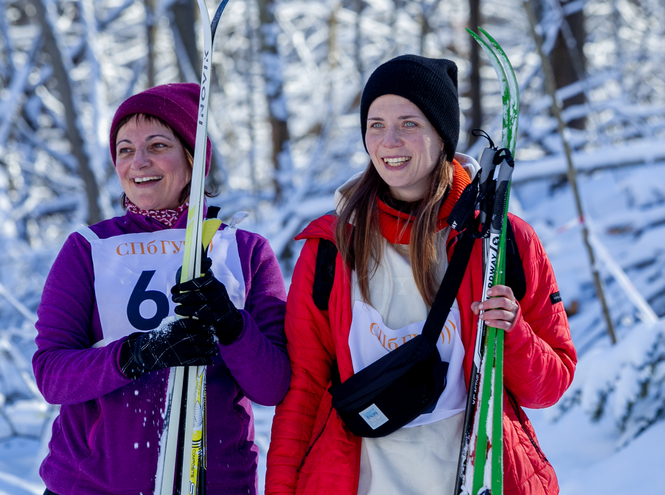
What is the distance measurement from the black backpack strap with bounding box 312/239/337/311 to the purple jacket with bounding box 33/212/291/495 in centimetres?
17

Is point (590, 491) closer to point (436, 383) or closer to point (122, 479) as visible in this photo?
point (436, 383)

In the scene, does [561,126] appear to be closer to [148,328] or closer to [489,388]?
[489,388]

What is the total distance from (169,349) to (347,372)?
0.44 metres

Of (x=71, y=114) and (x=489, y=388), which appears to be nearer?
(x=489, y=388)

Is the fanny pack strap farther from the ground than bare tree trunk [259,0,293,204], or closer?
closer

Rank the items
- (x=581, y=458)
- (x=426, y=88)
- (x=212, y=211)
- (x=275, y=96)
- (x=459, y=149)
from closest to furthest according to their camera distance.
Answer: (x=426, y=88) → (x=212, y=211) → (x=581, y=458) → (x=459, y=149) → (x=275, y=96)

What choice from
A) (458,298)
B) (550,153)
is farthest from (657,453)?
(550,153)

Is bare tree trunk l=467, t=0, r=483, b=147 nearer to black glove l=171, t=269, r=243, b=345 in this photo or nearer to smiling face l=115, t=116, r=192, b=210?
smiling face l=115, t=116, r=192, b=210

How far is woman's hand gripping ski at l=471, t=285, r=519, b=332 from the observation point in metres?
1.44

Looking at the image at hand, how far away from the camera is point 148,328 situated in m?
1.65

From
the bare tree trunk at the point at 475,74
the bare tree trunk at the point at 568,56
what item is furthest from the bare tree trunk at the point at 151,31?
the bare tree trunk at the point at 568,56

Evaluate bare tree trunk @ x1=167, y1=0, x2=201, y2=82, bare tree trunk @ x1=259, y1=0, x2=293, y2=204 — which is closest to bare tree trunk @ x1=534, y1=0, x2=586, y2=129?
bare tree trunk @ x1=259, y1=0, x2=293, y2=204

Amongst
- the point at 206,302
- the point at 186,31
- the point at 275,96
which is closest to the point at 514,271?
the point at 206,302

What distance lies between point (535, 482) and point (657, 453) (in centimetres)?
171
